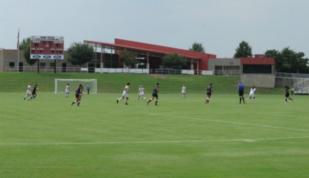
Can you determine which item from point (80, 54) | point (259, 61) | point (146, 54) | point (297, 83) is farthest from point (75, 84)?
point (146, 54)

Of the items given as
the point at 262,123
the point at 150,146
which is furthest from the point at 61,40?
the point at 150,146

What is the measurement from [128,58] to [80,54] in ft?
36.4

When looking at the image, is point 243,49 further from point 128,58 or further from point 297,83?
point 297,83

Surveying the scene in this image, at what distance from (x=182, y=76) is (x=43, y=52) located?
82.2 ft

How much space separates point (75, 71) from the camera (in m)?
113

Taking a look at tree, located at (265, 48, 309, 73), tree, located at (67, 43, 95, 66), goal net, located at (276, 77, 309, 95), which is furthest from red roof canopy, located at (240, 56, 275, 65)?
tree, located at (67, 43, 95, 66)

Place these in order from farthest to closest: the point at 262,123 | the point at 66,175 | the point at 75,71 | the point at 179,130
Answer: the point at 75,71 → the point at 262,123 → the point at 179,130 → the point at 66,175

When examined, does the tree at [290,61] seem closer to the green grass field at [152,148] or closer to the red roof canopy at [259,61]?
the red roof canopy at [259,61]

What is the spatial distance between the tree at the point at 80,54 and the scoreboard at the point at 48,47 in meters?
20.9

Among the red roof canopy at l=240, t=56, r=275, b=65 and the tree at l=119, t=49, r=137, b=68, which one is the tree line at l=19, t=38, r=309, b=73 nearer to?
the tree at l=119, t=49, r=137, b=68

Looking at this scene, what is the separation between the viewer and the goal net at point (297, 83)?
91075 mm

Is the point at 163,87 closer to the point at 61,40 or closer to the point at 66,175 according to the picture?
the point at 61,40

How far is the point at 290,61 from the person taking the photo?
12825cm

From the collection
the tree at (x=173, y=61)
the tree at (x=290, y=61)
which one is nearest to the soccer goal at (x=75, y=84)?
the tree at (x=173, y=61)
